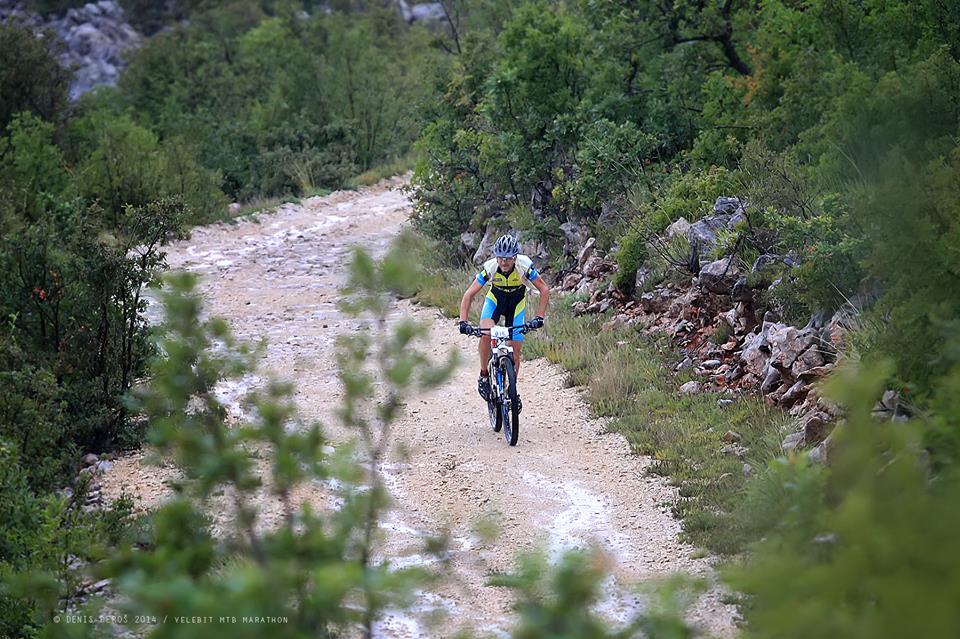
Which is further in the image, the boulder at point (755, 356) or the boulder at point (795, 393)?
the boulder at point (755, 356)

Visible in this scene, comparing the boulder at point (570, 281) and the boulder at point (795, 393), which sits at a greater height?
the boulder at point (795, 393)

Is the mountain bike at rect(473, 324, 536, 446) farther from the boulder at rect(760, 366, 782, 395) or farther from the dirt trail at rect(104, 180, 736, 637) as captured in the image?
the boulder at rect(760, 366, 782, 395)

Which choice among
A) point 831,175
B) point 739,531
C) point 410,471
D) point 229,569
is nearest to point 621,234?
point 831,175

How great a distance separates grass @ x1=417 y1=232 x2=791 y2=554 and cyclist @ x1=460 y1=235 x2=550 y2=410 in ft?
3.95

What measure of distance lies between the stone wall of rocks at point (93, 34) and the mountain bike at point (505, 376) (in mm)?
41369

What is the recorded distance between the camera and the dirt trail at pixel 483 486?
6398mm

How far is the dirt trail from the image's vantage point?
21.0 feet

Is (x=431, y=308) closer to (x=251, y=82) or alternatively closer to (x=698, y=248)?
(x=698, y=248)

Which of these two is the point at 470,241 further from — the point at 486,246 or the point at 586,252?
the point at 586,252

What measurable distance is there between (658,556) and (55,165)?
18642 millimetres

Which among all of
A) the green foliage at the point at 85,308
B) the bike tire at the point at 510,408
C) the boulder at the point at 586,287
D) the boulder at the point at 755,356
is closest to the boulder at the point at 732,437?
the boulder at the point at 755,356

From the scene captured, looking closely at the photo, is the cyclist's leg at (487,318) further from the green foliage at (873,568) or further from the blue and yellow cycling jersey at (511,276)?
the green foliage at (873,568)

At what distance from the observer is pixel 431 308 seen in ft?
49.7

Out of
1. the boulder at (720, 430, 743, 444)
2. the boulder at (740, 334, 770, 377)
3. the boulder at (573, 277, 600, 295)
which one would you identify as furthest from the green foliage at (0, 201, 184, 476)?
the boulder at (740, 334, 770, 377)
